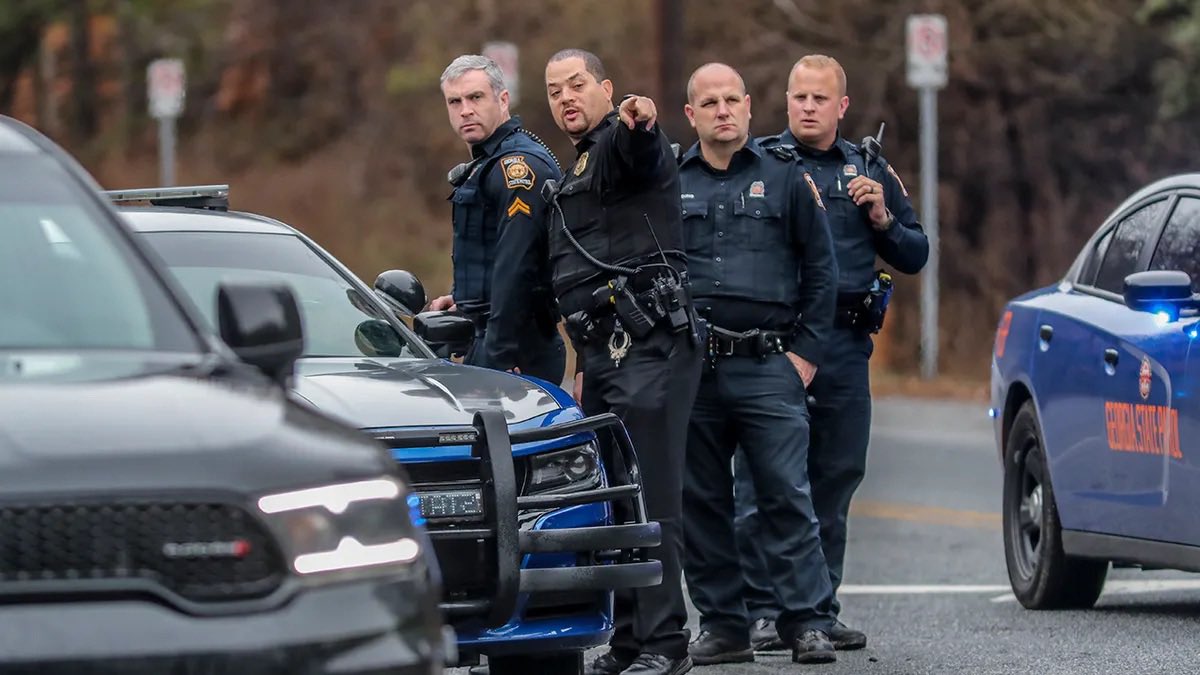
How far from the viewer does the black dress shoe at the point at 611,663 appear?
8164mm

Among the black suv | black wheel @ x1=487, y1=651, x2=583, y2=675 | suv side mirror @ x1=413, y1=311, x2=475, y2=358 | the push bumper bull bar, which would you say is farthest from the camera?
suv side mirror @ x1=413, y1=311, x2=475, y2=358

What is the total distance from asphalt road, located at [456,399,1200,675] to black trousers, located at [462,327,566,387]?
3.59ft

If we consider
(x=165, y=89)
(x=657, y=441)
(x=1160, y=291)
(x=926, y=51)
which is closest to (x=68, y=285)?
(x=657, y=441)

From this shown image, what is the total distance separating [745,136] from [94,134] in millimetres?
33547

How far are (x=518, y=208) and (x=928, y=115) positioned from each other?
1493 cm

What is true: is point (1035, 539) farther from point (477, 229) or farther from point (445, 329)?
point (445, 329)

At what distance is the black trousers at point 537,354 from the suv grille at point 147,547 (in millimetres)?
4496

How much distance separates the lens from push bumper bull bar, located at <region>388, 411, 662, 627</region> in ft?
22.1

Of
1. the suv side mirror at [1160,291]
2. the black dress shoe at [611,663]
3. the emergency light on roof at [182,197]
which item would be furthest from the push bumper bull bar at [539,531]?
the suv side mirror at [1160,291]

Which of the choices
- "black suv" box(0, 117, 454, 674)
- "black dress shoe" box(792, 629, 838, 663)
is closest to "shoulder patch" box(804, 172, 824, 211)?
"black dress shoe" box(792, 629, 838, 663)

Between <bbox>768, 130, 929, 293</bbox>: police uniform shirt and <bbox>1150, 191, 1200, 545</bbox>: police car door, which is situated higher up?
<bbox>768, 130, 929, 293</bbox>: police uniform shirt

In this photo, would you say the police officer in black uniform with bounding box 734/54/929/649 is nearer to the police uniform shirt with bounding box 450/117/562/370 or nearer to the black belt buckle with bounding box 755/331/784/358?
the black belt buckle with bounding box 755/331/784/358

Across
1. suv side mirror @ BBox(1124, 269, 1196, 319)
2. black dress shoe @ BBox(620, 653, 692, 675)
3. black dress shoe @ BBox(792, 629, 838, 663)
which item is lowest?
black dress shoe @ BBox(792, 629, 838, 663)

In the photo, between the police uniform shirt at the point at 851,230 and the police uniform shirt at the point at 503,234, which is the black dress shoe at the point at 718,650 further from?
the police uniform shirt at the point at 851,230
